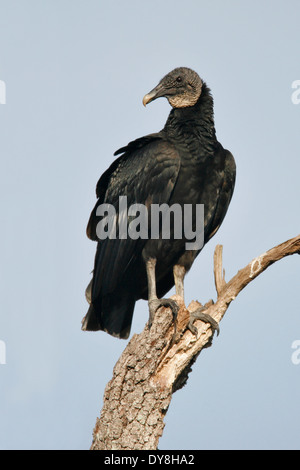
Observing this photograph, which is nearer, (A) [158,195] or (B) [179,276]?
(A) [158,195]

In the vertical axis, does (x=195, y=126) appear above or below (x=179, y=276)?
above

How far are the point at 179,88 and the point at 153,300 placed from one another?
69.7 inches

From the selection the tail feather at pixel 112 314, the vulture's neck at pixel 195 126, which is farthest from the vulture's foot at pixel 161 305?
the vulture's neck at pixel 195 126

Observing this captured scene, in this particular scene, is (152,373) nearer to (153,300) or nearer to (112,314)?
(153,300)

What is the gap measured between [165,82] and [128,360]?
8.01ft

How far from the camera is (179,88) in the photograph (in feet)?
18.4

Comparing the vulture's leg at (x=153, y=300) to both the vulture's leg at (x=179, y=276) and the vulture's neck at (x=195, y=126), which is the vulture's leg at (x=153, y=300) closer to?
the vulture's leg at (x=179, y=276)

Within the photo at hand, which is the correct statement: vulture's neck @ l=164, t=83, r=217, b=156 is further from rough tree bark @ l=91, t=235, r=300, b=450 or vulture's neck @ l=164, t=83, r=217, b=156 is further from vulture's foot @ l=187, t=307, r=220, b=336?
vulture's foot @ l=187, t=307, r=220, b=336

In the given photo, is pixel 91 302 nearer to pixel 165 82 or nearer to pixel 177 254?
pixel 177 254

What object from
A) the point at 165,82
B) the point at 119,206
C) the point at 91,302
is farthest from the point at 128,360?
the point at 165,82

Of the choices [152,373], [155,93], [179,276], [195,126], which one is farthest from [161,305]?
[155,93]

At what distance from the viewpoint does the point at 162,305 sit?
4.61 m
